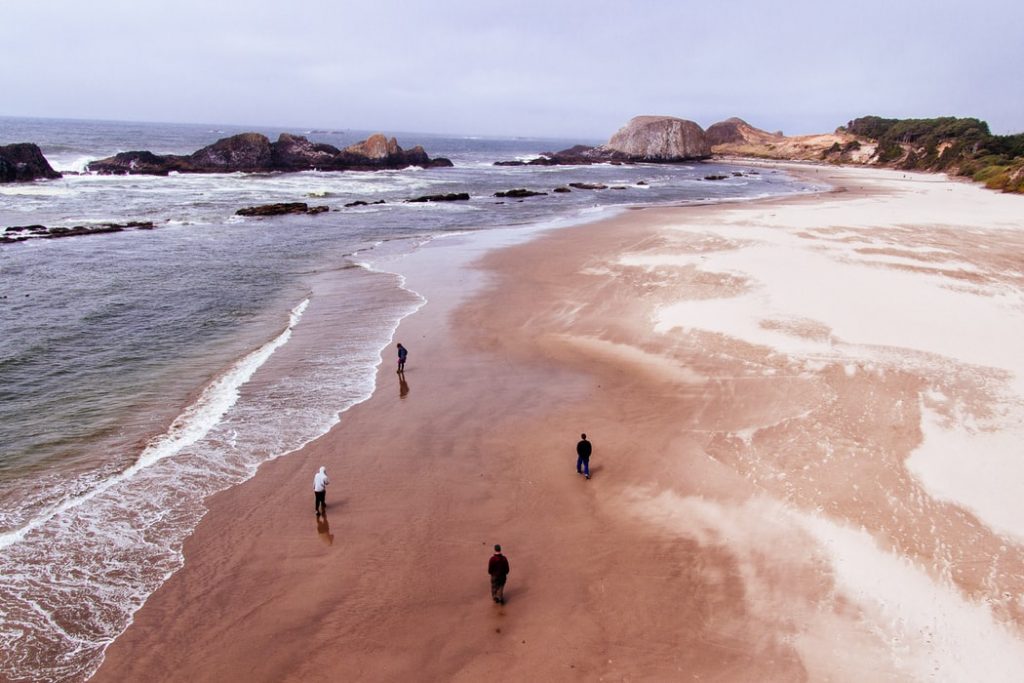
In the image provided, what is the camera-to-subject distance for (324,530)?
428 inches

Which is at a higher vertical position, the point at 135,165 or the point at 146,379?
the point at 135,165

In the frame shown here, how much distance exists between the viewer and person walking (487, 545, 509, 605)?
873cm

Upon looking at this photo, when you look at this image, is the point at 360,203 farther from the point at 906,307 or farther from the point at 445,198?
the point at 906,307

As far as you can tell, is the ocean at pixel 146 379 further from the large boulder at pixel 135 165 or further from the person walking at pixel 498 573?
the large boulder at pixel 135 165

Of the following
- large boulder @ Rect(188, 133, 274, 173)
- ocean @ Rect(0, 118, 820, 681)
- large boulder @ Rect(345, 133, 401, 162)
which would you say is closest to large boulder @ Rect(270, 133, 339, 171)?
large boulder @ Rect(188, 133, 274, 173)

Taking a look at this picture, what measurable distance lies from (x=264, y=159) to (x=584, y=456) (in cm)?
8568

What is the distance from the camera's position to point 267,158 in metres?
84.4

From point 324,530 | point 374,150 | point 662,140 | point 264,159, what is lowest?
point 324,530

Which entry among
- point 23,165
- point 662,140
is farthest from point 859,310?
point 662,140

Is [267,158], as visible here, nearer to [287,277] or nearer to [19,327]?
[287,277]

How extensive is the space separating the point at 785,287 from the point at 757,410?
10.7 meters

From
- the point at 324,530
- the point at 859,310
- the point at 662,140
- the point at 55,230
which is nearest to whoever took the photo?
the point at 324,530

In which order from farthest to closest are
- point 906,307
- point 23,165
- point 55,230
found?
point 23,165
point 55,230
point 906,307

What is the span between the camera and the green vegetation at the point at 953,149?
68519 mm
